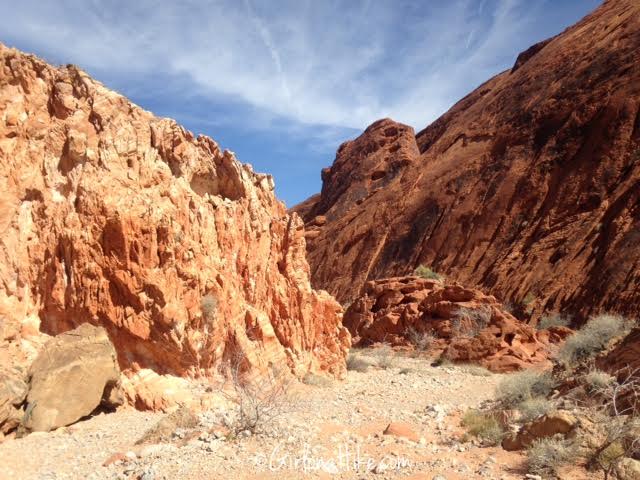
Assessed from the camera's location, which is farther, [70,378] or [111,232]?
[111,232]

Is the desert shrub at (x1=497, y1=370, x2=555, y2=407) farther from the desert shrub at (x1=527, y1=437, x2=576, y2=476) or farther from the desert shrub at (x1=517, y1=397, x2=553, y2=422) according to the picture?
the desert shrub at (x1=527, y1=437, x2=576, y2=476)

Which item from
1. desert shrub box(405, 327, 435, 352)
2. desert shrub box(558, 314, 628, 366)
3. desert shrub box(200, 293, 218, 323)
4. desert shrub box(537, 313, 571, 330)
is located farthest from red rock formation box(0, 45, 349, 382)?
desert shrub box(537, 313, 571, 330)

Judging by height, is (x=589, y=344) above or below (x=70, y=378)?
below

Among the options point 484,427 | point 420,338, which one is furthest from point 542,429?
point 420,338

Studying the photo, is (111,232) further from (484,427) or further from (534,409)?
(534,409)

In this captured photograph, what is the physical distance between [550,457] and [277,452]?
2929 millimetres

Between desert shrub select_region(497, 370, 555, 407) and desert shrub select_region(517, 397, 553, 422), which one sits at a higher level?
desert shrub select_region(517, 397, 553, 422)

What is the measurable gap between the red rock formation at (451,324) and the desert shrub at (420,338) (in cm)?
4

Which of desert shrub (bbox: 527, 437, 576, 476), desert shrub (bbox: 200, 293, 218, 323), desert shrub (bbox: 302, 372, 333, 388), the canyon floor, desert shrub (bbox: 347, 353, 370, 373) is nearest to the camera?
desert shrub (bbox: 527, 437, 576, 476)

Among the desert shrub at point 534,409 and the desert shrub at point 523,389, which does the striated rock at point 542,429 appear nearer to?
the desert shrub at point 534,409

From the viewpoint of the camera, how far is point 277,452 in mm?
6074

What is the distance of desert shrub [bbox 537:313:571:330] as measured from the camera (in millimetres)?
20828

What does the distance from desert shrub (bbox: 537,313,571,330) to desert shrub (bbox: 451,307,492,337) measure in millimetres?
4355

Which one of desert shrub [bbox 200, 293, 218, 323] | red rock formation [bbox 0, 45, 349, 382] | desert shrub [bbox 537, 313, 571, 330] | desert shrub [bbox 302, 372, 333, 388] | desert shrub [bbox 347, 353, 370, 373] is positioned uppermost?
red rock formation [bbox 0, 45, 349, 382]
